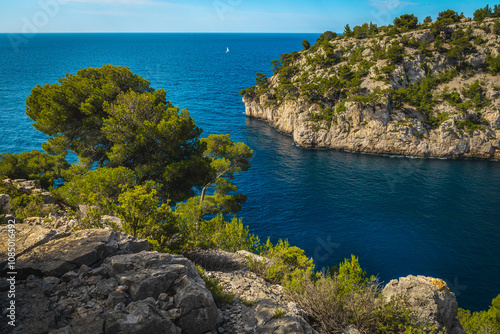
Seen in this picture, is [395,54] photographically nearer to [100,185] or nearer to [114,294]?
[100,185]

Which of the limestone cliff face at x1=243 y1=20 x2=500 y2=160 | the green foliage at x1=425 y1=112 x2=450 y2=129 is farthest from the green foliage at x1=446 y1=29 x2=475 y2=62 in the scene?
the green foliage at x1=425 y1=112 x2=450 y2=129

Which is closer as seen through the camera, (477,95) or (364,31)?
(477,95)

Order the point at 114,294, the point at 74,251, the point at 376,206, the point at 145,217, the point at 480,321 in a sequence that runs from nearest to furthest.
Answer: the point at 114,294 < the point at 74,251 < the point at 145,217 < the point at 480,321 < the point at 376,206

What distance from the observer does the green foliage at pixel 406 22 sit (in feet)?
262

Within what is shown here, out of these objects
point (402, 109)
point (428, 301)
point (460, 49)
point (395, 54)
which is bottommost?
point (428, 301)

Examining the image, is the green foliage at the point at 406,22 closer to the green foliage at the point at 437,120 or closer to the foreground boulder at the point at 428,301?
the green foliage at the point at 437,120

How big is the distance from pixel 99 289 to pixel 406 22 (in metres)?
100

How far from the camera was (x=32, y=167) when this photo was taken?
25.5 m

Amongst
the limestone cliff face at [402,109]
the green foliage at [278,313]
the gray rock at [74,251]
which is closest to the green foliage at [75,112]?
the gray rock at [74,251]

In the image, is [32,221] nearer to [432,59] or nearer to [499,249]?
[499,249]

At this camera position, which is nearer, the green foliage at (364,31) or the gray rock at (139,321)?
the gray rock at (139,321)

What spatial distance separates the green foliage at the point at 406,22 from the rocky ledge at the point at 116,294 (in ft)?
304

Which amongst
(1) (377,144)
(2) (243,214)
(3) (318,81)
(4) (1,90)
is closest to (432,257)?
(2) (243,214)

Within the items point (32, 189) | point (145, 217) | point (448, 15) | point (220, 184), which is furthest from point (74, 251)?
point (448, 15)
